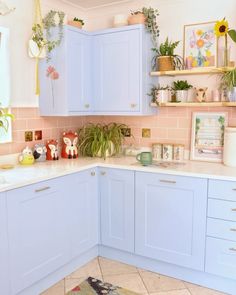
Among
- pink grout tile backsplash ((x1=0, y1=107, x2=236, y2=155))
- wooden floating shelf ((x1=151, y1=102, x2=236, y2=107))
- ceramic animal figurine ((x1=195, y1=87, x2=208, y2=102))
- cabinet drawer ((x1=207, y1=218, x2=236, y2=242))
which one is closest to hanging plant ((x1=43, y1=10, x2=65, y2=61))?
pink grout tile backsplash ((x1=0, y1=107, x2=236, y2=155))

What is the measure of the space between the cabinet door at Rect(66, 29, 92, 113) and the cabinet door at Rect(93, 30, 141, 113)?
0.09 metres

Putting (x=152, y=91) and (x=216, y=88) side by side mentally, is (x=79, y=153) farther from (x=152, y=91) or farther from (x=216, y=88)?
(x=216, y=88)

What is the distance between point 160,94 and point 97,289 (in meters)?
1.79

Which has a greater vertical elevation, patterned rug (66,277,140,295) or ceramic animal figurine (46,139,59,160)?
ceramic animal figurine (46,139,59,160)

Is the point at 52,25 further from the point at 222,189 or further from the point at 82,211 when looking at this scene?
the point at 222,189

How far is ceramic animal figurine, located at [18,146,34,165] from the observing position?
2.79 metres

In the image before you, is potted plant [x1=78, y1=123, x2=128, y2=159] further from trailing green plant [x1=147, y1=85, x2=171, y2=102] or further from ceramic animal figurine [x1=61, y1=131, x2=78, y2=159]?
trailing green plant [x1=147, y1=85, x2=171, y2=102]

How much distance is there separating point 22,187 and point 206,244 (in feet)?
4.82

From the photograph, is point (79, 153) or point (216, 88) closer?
point (216, 88)

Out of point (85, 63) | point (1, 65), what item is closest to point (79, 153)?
point (85, 63)

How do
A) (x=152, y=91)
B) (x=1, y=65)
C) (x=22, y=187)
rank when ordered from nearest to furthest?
→ (x=22, y=187)
(x=1, y=65)
(x=152, y=91)

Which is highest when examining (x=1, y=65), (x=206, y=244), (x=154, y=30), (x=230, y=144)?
(x=154, y=30)

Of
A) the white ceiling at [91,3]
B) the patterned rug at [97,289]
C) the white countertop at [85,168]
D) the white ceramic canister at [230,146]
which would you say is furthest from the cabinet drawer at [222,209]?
the white ceiling at [91,3]

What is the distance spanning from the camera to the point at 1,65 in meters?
2.62
